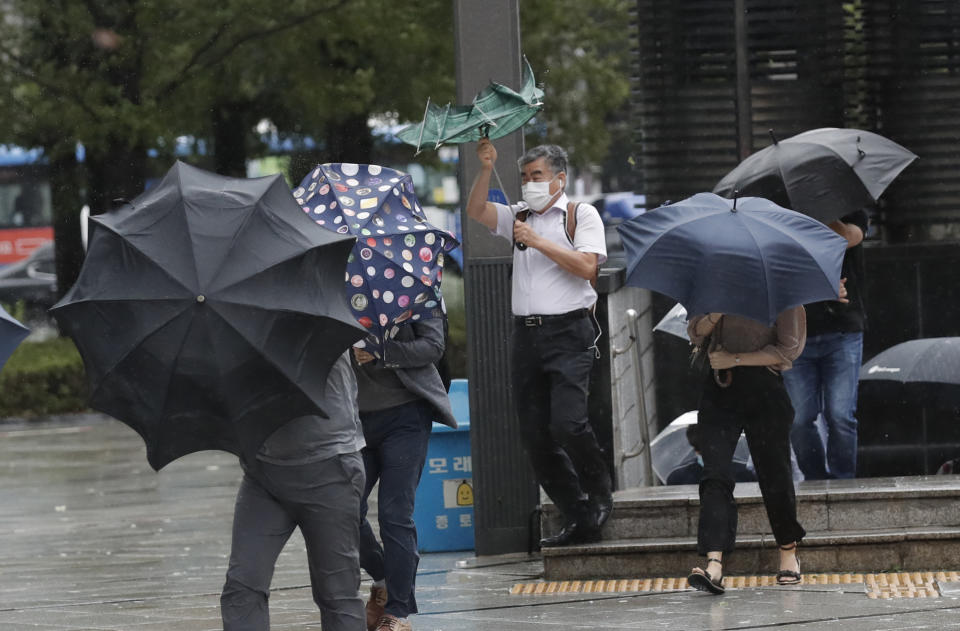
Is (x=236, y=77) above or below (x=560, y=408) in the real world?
above

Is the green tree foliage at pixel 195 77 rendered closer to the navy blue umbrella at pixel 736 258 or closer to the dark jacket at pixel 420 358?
the navy blue umbrella at pixel 736 258

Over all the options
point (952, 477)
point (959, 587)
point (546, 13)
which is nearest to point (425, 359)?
point (959, 587)

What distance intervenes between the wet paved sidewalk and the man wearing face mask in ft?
2.70

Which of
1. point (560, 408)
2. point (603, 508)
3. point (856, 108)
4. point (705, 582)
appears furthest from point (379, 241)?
point (856, 108)

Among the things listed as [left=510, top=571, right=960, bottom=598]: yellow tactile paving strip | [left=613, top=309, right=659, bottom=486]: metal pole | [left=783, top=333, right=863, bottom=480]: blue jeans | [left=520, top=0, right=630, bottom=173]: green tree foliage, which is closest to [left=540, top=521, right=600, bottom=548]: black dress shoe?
[left=510, top=571, right=960, bottom=598]: yellow tactile paving strip

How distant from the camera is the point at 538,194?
25.9ft

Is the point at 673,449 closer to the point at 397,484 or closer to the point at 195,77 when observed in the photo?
the point at 397,484

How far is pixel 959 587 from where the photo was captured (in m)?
7.41

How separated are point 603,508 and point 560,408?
655mm

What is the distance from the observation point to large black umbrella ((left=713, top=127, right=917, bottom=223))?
842 centimetres

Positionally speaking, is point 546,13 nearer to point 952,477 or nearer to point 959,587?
point 952,477

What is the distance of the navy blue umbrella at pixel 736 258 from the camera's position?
7.17 meters

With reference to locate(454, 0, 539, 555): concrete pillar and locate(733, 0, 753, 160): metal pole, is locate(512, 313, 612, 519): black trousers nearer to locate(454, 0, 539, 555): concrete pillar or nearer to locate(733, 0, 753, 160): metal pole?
locate(454, 0, 539, 555): concrete pillar

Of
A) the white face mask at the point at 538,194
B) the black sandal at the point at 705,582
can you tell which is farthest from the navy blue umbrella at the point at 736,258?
the black sandal at the point at 705,582
